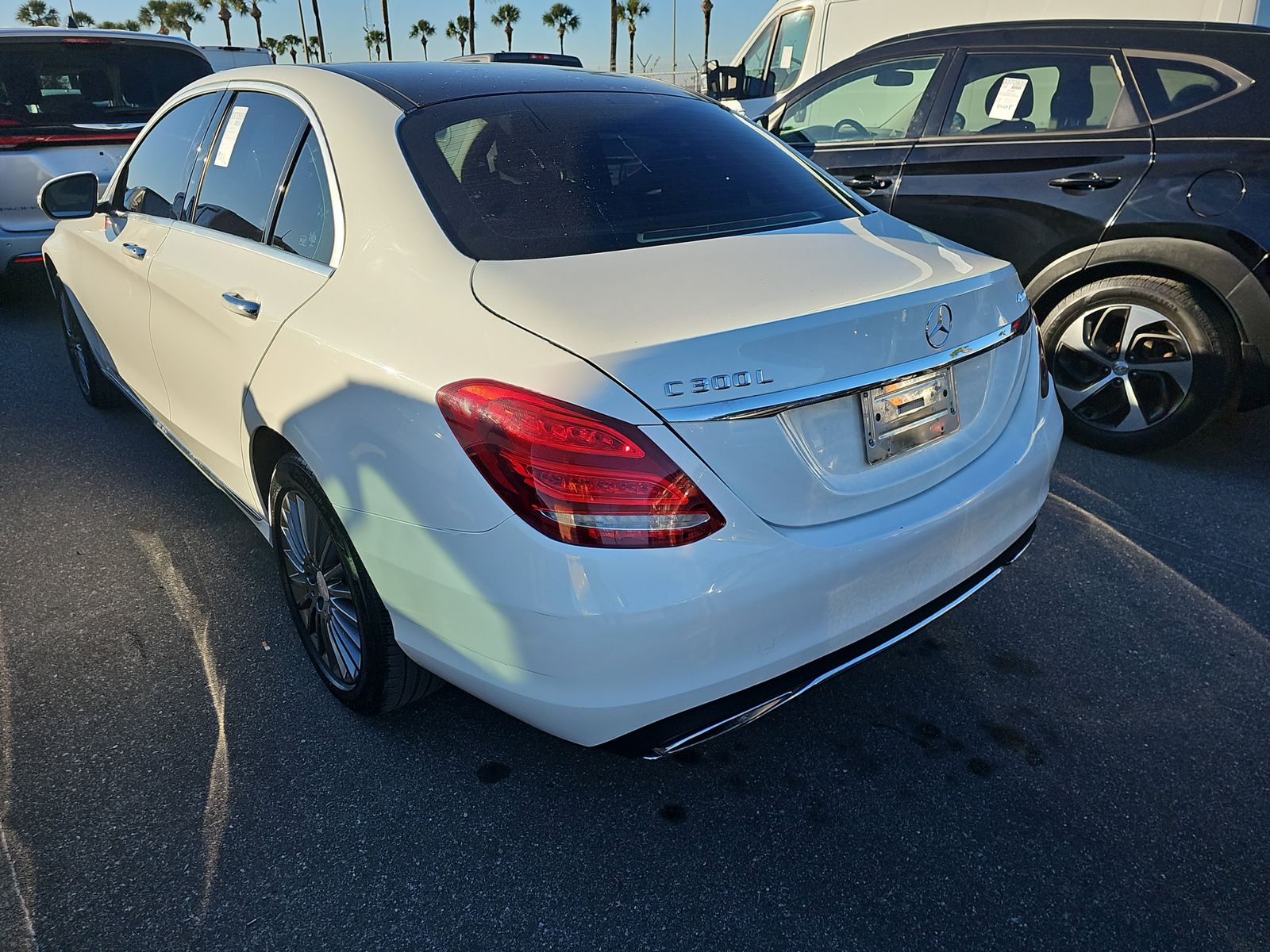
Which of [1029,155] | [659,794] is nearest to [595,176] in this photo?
[659,794]

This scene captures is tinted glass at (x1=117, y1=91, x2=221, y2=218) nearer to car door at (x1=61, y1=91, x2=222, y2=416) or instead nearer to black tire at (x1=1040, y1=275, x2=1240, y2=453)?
car door at (x1=61, y1=91, x2=222, y2=416)

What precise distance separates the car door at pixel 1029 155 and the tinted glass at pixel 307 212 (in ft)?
10.3

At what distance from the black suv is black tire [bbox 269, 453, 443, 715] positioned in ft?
10.7

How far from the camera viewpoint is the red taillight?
1578mm

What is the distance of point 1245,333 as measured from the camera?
3.57 metres

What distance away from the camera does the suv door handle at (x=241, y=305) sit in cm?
231

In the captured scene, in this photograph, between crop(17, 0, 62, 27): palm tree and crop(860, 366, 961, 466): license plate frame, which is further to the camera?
crop(17, 0, 62, 27): palm tree

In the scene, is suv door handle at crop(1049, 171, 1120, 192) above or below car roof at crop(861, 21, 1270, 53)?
below

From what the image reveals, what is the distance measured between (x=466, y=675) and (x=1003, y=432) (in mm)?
1361

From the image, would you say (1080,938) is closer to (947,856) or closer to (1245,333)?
(947,856)

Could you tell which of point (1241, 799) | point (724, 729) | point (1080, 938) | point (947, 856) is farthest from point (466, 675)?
point (1241, 799)

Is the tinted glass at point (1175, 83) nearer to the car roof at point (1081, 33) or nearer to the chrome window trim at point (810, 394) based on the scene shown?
the car roof at point (1081, 33)

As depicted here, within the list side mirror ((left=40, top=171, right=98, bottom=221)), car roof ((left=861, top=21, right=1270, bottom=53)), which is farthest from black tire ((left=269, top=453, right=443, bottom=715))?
car roof ((left=861, top=21, right=1270, bottom=53))

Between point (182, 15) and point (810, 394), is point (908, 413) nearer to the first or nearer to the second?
point (810, 394)
